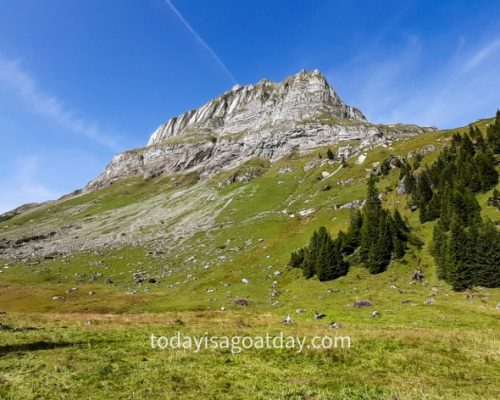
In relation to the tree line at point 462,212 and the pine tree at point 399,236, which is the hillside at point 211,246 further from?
the tree line at point 462,212

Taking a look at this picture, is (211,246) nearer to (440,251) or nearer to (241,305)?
(241,305)

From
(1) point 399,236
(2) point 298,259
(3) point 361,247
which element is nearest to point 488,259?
(1) point 399,236

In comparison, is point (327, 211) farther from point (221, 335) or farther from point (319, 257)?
point (221, 335)

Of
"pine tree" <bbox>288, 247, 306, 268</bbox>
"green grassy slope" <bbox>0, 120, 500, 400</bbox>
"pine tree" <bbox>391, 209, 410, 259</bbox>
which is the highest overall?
"pine tree" <bbox>391, 209, 410, 259</bbox>

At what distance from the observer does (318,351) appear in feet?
68.9

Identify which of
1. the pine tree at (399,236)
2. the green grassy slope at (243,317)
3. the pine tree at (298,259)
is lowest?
the green grassy slope at (243,317)

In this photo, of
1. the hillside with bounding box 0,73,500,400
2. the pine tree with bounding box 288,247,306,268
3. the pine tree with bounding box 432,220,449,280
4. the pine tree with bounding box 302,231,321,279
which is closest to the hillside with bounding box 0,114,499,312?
the hillside with bounding box 0,73,500,400

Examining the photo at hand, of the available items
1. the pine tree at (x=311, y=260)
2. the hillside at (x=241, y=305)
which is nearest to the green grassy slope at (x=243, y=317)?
the hillside at (x=241, y=305)

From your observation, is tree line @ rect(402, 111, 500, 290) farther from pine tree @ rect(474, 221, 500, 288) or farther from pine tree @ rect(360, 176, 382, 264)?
pine tree @ rect(360, 176, 382, 264)

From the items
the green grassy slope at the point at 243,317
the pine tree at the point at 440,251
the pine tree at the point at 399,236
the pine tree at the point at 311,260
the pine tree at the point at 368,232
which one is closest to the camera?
the green grassy slope at the point at 243,317

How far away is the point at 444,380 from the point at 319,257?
176ft

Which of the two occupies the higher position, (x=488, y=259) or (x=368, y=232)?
(x=368, y=232)

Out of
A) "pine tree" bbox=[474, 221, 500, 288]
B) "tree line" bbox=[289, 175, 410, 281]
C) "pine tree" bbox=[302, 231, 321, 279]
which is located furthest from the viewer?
"pine tree" bbox=[302, 231, 321, 279]

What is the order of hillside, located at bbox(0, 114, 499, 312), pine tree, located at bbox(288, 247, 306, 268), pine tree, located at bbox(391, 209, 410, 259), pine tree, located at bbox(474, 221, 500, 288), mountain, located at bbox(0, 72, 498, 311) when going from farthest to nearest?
pine tree, located at bbox(288, 247, 306, 268) → mountain, located at bbox(0, 72, 498, 311) → hillside, located at bbox(0, 114, 499, 312) → pine tree, located at bbox(391, 209, 410, 259) → pine tree, located at bbox(474, 221, 500, 288)
